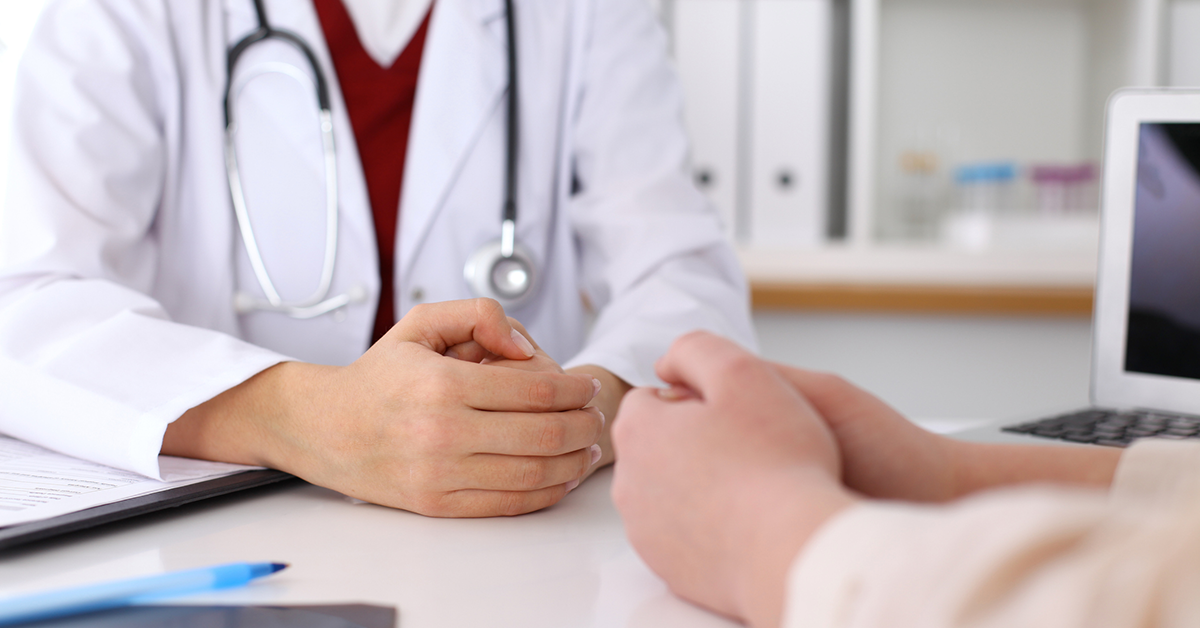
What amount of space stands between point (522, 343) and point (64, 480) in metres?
0.26

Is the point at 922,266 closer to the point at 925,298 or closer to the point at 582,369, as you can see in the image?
the point at 925,298

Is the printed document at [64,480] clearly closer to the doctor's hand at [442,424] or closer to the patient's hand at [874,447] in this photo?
the doctor's hand at [442,424]

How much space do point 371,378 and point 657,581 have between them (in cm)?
20

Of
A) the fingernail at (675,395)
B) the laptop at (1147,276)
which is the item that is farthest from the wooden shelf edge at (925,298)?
the fingernail at (675,395)

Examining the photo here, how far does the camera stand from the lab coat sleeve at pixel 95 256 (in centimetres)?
53

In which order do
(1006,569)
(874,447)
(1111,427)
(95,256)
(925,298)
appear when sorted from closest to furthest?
(1006,569)
(874,447)
(1111,427)
(95,256)
(925,298)

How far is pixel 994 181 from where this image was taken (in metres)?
2.06

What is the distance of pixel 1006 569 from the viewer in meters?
0.21

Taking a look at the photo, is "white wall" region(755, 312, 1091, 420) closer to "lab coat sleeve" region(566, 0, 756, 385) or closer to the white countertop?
the white countertop

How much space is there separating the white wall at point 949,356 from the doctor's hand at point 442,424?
4.33 feet

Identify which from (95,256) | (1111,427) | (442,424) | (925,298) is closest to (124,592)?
(442,424)

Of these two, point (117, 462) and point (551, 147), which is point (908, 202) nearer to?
point (551, 147)

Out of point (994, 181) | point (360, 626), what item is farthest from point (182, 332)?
point (994, 181)

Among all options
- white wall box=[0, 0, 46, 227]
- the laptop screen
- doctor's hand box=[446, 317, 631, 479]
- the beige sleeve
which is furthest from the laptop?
white wall box=[0, 0, 46, 227]
